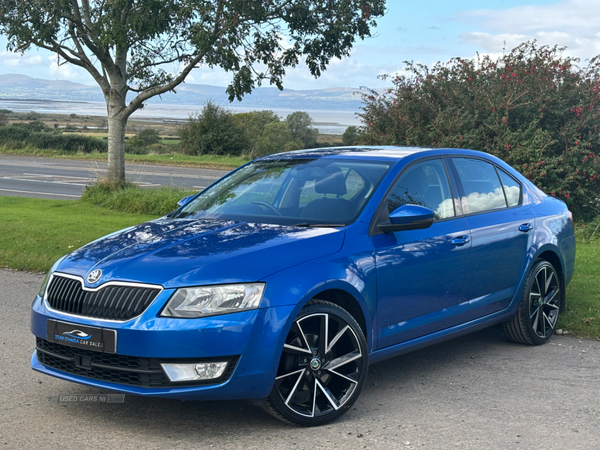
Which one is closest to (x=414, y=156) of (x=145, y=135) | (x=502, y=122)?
(x=502, y=122)

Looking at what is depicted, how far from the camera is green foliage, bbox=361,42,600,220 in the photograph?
12656mm

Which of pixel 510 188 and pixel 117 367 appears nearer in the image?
pixel 117 367

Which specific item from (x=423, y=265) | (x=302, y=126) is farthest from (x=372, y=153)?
(x=302, y=126)

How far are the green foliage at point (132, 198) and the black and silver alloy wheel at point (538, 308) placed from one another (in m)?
9.99

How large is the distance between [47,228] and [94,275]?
8.69 m

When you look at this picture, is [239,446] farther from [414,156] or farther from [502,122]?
[502,122]

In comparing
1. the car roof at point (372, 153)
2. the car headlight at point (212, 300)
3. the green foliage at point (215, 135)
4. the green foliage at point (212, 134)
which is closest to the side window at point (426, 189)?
the car roof at point (372, 153)

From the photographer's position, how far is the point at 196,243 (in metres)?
4.50

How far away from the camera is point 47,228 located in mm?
12352

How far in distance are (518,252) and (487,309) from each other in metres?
0.60

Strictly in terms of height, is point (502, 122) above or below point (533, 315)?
above

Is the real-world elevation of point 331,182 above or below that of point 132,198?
above

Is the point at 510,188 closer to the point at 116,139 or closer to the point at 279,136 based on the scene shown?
the point at 116,139

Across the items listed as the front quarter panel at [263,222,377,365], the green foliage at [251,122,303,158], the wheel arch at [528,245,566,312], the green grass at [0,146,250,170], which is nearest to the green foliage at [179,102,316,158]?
the green grass at [0,146,250,170]
